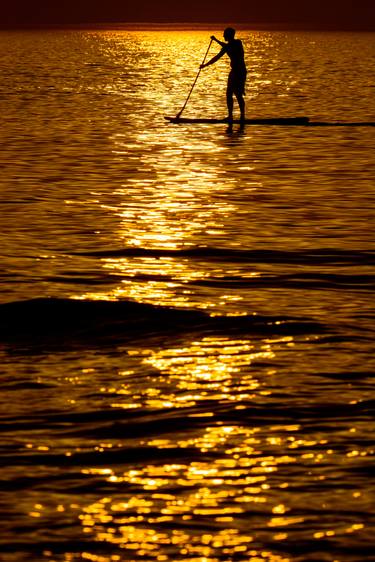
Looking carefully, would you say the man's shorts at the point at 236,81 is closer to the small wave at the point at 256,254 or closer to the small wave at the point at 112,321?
the small wave at the point at 256,254

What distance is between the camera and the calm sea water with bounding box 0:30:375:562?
767 centimetres

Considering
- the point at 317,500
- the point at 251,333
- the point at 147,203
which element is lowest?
the point at 317,500

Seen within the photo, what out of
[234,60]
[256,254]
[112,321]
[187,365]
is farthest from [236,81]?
[187,365]

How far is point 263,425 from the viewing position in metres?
9.35

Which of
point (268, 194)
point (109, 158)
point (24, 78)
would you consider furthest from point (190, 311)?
point (24, 78)

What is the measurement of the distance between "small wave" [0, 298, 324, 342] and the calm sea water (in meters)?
0.03

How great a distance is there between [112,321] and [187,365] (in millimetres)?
Result: 1472

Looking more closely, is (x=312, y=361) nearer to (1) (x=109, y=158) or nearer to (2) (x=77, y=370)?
(2) (x=77, y=370)

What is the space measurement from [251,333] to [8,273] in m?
3.11

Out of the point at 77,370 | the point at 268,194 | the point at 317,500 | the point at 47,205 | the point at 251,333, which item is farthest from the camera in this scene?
the point at 268,194

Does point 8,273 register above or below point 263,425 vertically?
above

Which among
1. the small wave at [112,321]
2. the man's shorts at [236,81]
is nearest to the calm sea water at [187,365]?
the small wave at [112,321]

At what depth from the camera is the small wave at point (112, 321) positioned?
38.8 ft

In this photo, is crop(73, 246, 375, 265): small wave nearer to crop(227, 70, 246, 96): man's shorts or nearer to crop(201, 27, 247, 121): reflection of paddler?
crop(201, 27, 247, 121): reflection of paddler
